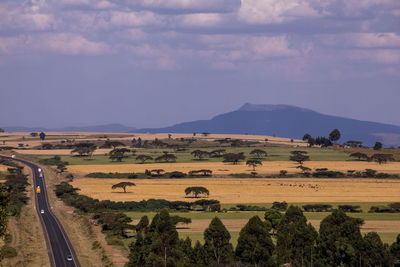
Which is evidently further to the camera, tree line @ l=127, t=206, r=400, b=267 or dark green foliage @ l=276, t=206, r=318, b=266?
dark green foliage @ l=276, t=206, r=318, b=266

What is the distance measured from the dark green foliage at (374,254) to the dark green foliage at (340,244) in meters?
0.46

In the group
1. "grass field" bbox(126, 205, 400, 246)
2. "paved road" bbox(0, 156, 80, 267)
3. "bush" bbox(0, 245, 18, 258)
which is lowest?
"paved road" bbox(0, 156, 80, 267)

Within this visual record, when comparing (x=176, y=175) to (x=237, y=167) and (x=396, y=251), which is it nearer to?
(x=237, y=167)

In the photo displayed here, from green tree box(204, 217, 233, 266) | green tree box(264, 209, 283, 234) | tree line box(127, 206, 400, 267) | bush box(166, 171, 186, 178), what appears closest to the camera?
tree line box(127, 206, 400, 267)

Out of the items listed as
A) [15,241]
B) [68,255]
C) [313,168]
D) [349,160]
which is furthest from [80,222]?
[349,160]

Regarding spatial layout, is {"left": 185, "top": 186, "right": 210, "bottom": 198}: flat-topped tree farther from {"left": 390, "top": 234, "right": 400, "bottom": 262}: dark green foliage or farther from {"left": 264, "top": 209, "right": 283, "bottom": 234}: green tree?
{"left": 390, "top": 234, "right": 400, "bottom": 262}: dark green foliage

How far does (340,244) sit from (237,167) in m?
128

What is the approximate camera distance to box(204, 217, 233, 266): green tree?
2095 inches

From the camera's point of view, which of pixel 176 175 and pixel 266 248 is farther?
pixel 176 175

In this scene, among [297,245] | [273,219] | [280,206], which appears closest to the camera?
[297,245]

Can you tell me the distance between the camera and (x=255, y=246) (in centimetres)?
5409

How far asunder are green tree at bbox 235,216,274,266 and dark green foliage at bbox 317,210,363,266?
15.6 feet

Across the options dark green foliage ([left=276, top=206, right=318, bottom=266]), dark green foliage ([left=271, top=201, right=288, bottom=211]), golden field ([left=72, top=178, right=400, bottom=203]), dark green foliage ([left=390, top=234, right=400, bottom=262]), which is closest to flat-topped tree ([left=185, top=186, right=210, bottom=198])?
golden field ([left=72, top=178, right=400, bottom=203])

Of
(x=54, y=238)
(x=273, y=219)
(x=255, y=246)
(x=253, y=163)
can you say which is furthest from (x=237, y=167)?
(x=255, y=246)
